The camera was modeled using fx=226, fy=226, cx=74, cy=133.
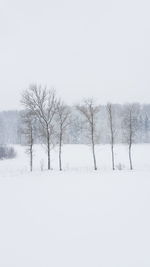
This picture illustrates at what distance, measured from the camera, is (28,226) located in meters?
8.74

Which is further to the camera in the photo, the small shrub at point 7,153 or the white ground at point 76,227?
the small shrub at point 7,153

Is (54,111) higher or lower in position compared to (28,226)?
higher

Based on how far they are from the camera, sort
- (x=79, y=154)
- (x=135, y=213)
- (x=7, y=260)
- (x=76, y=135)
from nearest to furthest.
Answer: (x=7, y=260) < (x=135, y=213) < (x=79, y=154) < (x=76, y=135)

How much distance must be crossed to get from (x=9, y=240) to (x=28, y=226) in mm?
1223

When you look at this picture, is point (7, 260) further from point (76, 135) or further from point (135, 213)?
point (76, 135)

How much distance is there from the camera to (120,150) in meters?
54.2

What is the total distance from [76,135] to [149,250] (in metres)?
82.7

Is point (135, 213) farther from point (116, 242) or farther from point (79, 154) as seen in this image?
point (79, 154)

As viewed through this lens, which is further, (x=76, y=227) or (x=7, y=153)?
(x=7, y=153)

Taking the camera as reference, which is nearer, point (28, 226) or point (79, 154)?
point (28, 226)

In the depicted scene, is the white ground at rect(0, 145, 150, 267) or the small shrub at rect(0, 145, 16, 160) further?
the small shrub at rect(0, 145, 16, 160)

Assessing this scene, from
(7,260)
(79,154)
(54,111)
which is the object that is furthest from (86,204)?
(79,154)

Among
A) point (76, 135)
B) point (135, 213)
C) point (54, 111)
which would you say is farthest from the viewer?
point (76, 135)

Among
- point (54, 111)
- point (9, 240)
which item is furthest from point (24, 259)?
point (54, 111)
